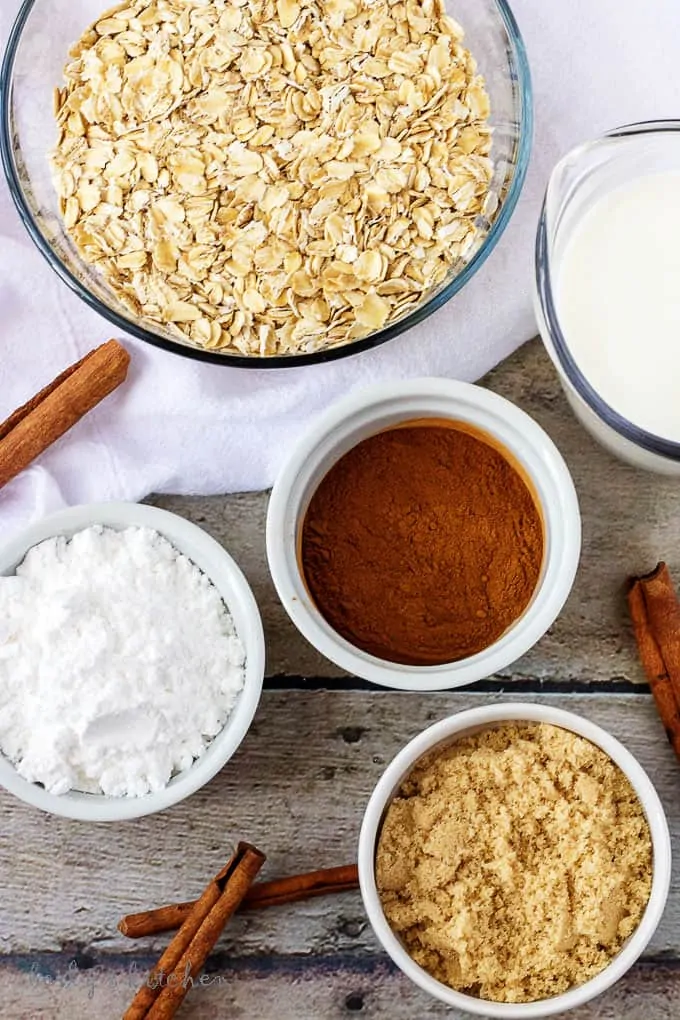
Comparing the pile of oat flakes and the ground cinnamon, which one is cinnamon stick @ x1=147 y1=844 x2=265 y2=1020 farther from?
the pile of oat flakes

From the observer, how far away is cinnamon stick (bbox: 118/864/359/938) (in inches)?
48.2

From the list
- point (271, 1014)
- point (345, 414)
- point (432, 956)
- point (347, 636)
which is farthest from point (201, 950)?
point (345, 414)

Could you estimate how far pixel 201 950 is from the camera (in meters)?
1.19

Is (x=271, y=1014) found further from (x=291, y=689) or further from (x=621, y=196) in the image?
(x=621, y=196)

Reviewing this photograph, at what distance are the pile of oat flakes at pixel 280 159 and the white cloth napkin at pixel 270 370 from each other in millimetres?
94

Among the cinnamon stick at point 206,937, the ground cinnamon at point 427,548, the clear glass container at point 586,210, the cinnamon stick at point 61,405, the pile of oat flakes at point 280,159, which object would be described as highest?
the pile of oat flakes at point 280,159

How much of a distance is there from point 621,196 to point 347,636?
518 millimetres

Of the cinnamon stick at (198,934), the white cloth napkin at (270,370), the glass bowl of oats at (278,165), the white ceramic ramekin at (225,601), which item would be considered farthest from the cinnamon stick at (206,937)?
the glass bowl of oats at (278,165)

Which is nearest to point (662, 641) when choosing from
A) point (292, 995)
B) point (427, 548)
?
point (427, 548)

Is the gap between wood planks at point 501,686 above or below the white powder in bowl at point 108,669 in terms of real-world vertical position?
below

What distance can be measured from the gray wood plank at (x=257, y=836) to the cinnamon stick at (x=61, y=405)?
378 mm

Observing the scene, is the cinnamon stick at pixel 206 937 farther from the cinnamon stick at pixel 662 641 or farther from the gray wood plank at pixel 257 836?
the cinnamon stick at pixel 662 641

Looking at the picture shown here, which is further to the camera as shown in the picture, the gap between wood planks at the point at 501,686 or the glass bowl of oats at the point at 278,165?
the gap between wood planks at the point at 501,686

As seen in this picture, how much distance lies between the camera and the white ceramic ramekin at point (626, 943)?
1077 millimetres
